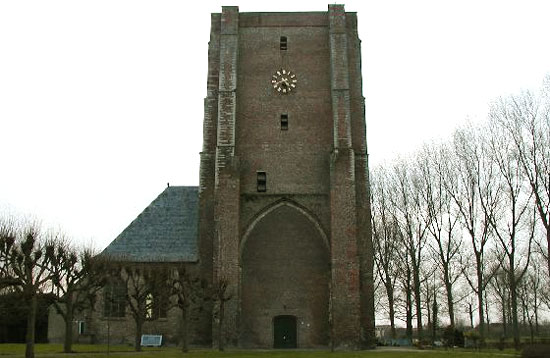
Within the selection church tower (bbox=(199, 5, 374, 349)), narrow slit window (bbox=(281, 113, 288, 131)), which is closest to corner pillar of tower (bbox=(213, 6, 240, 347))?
church tower (bbox=(199, 5, 374, 349))

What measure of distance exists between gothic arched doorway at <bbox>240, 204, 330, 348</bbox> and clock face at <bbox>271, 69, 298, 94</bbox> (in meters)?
7.09

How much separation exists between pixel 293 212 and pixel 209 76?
9844 millimetres

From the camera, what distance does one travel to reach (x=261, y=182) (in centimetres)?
3512

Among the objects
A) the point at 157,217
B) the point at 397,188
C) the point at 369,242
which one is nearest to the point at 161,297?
the point at 157,217

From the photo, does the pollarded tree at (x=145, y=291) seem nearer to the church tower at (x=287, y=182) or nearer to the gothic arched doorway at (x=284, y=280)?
the church tower at (x=287, y=182)

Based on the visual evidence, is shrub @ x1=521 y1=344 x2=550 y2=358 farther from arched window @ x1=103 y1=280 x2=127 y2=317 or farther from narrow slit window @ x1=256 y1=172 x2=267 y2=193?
arched window @ x1=103 y1=280 x2=127 y2=317

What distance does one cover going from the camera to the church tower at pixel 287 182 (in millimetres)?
32719

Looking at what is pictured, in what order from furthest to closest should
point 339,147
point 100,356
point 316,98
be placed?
point 316,98
point 339,147
point 100,356

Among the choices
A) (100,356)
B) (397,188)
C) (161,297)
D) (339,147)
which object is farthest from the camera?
(397,188)

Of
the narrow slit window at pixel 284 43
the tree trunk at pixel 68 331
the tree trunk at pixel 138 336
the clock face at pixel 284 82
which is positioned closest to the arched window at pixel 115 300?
the tree trunk at pixel 138 336

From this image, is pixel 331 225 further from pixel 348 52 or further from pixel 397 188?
pixel 348 52

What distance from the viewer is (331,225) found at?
3291 cm

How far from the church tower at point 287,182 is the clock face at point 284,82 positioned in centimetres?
7

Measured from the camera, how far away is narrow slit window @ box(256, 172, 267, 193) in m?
35.0
